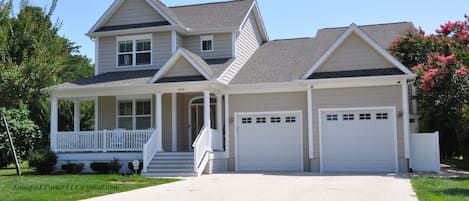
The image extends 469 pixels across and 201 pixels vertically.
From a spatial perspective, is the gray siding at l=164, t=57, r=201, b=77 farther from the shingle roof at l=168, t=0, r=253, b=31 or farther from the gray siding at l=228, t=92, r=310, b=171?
the shingle roof at l=168, t=0, r=253, b=31

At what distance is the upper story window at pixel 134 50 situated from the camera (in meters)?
23.0

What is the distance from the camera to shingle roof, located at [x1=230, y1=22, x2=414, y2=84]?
68.1 ft

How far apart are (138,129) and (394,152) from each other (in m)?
10.4

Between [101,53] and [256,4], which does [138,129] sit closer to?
[101,53]

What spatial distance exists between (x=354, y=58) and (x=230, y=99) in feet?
16.4

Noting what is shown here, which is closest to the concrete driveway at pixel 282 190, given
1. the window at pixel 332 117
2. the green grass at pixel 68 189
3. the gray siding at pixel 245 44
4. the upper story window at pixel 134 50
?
the green grass at pixel 68 189

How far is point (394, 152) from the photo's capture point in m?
18.2

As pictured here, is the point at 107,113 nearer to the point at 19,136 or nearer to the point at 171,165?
the point at 171,165

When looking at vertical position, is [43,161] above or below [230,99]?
below

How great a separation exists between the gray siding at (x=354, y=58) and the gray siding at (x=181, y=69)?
4.79 meters

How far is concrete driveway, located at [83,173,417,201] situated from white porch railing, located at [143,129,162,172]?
361 cm

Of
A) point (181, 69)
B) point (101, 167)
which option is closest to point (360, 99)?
point (181, 69)

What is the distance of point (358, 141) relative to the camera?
18734 mm

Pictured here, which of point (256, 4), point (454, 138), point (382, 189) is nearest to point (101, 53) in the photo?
point (256, 4)
